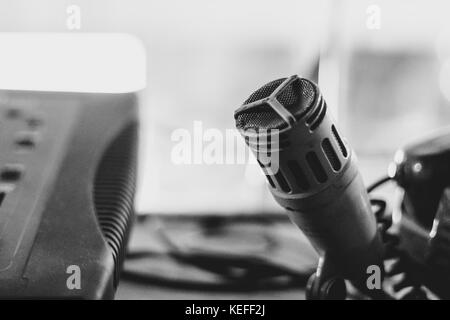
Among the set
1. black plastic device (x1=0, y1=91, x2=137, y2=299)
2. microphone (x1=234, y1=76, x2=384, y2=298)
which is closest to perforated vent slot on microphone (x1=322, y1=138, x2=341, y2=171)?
microphone (x1=234, y1=76, x2=384, y2=298)

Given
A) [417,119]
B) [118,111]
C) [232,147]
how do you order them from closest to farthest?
[118,111]
[232,147]
[417,119]

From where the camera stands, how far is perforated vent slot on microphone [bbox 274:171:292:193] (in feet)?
0.87

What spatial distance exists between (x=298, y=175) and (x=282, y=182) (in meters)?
0.01

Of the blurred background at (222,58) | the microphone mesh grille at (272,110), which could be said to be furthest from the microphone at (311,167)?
the blurred background at (222,58)

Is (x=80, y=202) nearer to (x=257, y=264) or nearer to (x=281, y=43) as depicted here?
(x=257, y=264)

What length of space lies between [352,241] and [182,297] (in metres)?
0.14

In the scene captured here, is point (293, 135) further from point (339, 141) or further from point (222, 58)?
point (222, 58)

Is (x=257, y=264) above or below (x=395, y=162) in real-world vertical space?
below

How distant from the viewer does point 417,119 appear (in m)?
0.86

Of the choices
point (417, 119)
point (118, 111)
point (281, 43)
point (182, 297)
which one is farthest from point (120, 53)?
point (417, 119)

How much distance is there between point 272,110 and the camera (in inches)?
9.7

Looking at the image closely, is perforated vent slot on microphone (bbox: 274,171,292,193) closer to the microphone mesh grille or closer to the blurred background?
the microphone mesh grille

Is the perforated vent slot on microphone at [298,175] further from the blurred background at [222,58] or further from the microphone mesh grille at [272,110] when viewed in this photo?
the blurred background at [222,58]

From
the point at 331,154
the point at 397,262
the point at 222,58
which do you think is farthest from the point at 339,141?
the point at 222,58
